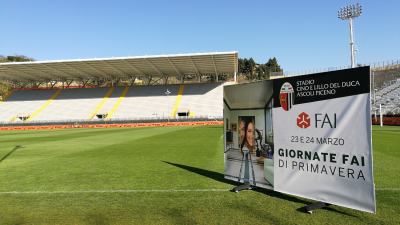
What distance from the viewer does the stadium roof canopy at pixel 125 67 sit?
161ft

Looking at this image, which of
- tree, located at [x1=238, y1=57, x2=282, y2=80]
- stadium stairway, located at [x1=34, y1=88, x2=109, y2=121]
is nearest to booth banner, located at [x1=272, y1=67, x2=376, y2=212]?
stadium stairway, located at [x1=34, y1=88, x2=109, y2=121]

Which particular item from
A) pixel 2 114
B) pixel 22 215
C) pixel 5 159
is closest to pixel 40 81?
pixel 2 114

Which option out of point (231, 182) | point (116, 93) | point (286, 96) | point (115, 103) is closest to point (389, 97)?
point (115, 103)

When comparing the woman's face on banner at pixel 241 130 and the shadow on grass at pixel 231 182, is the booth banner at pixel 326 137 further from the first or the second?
the woman's face on banner at pixel 241 130

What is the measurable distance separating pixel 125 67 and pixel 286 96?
50398mm

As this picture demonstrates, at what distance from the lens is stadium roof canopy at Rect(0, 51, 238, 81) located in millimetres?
49094

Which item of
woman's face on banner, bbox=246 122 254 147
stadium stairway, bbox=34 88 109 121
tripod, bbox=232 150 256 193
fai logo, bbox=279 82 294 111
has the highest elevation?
stadium stairway, bbox=34 88 109 121

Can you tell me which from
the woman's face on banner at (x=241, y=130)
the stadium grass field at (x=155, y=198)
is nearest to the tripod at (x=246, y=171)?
the stadium grass field at (x=155, y=198)

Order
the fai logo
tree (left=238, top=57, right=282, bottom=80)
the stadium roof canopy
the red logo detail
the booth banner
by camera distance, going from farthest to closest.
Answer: tree (left=238, top=57, right=282, bottom=80)
the stadium roof canopy
the fai logo
the red logo detail
the booth banner

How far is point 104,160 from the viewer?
500 inches

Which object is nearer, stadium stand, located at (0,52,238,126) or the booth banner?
the booth banner

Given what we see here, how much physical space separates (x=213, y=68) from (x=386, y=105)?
2572 cm

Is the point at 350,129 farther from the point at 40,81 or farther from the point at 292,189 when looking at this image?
the point at 40,81

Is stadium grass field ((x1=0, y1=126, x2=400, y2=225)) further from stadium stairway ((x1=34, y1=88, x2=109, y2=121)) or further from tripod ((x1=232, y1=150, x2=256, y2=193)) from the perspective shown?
stadium stairway ((x1=34, y1=88, x2=109, y2=121))
